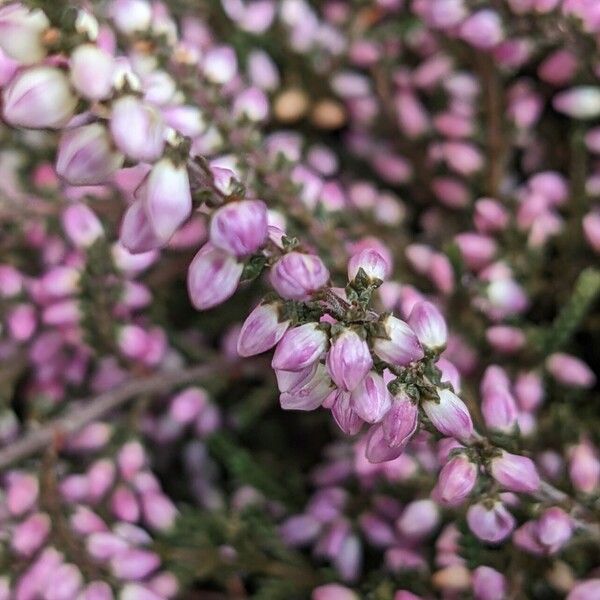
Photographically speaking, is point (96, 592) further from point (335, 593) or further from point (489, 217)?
point (489, 217)

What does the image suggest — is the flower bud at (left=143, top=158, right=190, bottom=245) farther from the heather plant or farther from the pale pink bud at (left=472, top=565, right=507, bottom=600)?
the pale pink bud at (left=472, top=565, right=507, bottom=600)

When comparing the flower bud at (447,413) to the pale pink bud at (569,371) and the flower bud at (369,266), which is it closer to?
the flower bud at (369,266)

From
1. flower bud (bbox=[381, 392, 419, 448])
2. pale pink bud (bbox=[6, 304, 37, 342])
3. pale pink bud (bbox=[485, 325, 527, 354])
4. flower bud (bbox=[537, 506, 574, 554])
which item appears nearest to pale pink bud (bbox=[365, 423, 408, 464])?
flower bud (bbox=[381, 392, 419, 448])

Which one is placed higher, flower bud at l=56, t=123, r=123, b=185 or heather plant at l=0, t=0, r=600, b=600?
flower bud at l=56, t=123, r=123, b=185

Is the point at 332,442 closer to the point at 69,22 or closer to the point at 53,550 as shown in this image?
the point at 53,550

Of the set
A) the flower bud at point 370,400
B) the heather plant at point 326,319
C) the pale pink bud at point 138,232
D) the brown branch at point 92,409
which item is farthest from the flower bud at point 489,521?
the brown branch at point 92,409

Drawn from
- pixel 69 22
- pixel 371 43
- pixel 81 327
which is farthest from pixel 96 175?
pixel 371 43
